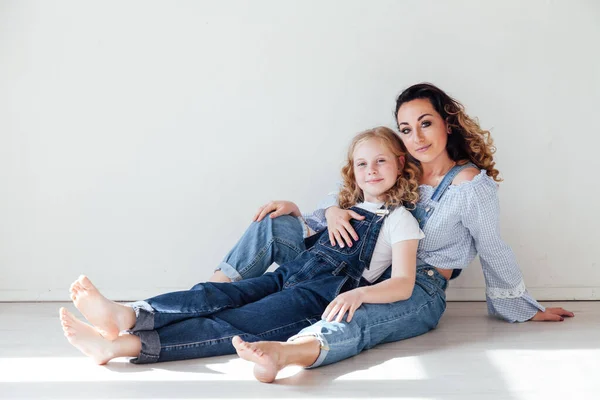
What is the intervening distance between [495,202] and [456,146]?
235mm

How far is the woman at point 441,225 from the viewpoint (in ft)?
6.73

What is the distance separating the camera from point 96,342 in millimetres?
1659

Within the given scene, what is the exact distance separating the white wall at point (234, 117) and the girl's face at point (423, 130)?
15.5 inches

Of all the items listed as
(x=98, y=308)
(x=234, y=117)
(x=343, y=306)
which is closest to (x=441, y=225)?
(x=343, y=306)

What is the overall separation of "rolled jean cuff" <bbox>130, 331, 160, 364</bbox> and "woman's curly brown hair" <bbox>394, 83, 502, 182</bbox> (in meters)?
1.00

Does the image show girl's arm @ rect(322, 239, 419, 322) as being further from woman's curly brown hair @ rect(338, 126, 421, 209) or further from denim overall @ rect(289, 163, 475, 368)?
woman's curly brown hair @ rect(338, 126, 421, 209)

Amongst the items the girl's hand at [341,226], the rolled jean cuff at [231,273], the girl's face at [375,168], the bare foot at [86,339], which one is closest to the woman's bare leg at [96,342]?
the bare foot at [86,339]

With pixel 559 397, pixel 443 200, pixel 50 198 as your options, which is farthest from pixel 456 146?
pixel 50 198

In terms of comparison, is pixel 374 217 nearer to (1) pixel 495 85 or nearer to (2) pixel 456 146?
(2) pixel 456 146

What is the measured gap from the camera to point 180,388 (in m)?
1.53

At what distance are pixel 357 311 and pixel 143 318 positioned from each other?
1.84ft

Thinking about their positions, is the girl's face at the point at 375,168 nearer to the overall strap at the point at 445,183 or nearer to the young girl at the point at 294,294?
the young girl at the point at 294,294

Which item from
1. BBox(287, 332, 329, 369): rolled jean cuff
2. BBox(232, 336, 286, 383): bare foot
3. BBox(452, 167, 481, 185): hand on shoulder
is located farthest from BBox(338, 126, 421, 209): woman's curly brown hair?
BBox(232, 336, 286, 383): bare foot

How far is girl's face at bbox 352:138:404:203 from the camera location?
2064mm
